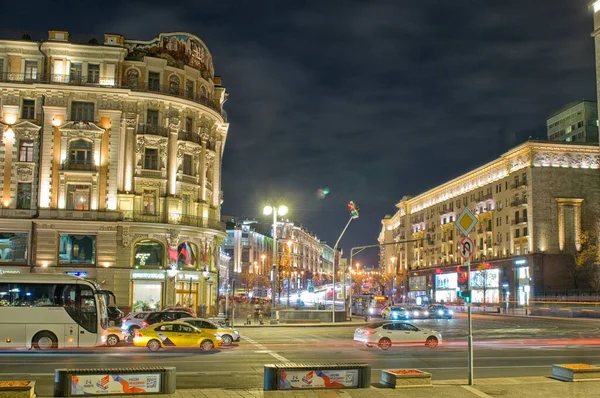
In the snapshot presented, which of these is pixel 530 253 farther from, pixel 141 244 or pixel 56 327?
pixel 56 327

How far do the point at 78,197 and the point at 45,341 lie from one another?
27923 mm

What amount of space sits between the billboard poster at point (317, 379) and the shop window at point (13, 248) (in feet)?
144

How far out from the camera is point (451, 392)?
50.2 ft

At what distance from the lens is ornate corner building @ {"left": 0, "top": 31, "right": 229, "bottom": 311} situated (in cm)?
5397

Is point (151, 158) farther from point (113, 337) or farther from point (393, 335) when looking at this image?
point (393, 335)

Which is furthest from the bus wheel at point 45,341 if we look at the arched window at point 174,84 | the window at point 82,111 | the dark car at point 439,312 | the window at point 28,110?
the dark car at point 439,312

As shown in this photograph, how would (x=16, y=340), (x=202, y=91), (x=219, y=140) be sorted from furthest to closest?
(x=219, y=140) < (x=202, y=91) < (x=16, y=340)

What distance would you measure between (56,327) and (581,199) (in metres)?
77.9

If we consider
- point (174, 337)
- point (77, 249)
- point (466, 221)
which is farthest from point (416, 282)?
point (466, 221)

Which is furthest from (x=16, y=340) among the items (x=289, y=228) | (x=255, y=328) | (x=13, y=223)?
(x=289, y=228)

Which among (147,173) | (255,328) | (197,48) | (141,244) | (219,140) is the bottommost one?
(255,328)

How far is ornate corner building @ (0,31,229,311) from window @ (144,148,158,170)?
0.29ft

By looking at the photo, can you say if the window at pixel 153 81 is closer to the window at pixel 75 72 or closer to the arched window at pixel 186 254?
the window at pixel 75 72

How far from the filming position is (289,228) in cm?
19338
